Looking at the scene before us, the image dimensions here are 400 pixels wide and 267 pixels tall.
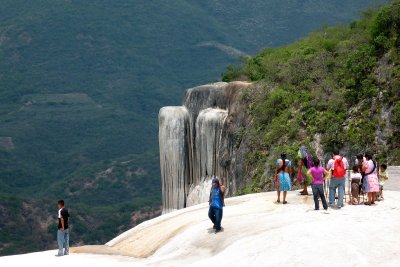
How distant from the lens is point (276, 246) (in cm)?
1318

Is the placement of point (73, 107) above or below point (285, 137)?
below

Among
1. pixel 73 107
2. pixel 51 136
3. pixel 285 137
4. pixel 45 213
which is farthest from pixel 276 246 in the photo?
pixel 73 107

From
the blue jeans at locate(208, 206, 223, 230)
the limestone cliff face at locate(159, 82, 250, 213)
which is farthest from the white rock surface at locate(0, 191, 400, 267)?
the limestone cliff face at locate(159, 82, 250, 213)

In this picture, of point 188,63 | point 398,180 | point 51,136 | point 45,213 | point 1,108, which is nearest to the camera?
point 398,180

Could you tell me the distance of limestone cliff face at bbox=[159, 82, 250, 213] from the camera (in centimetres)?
2672

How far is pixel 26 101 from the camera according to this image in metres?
129

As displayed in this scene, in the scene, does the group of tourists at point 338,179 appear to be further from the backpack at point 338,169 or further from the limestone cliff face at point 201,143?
the limestone cliff face at point 201,143

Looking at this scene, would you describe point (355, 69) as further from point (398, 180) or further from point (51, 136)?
point (51, 136)

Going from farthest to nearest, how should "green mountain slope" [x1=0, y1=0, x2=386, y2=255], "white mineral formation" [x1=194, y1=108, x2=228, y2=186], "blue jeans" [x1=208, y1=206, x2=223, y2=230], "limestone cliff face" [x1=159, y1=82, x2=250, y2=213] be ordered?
"green mountain slope" [x1=0, y1=0, x2=386, y2=255]
"white mineral formation" [x1=194, y1=108, x2=228, y2=186]
"limestone cliff face" [x1=159, y1=82, x2=250, y2=213]
"blue jeans" [x1=208, y1=206, x2=223, y2=230]

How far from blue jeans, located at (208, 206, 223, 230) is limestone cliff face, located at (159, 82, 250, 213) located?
1140 centimetres

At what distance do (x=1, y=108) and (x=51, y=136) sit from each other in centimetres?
1580

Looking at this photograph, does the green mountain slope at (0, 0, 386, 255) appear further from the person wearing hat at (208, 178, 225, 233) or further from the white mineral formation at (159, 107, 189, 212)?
the person wearing hat at (208, 178, 225, 233)

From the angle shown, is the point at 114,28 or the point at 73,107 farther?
the point at 114,28

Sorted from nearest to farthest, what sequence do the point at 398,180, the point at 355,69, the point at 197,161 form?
the point at 398,180, the point at 355,69, the point at 197,161
